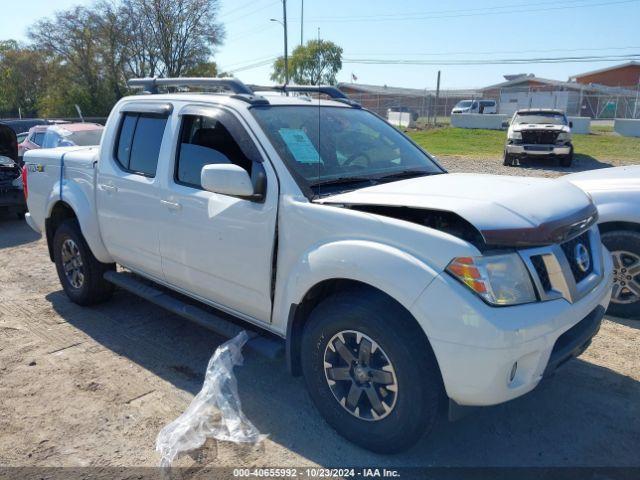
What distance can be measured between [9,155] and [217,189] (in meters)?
8.97

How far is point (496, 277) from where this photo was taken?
2547mm

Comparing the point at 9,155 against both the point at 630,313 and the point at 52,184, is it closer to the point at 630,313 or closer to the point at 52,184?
the point at 52,184

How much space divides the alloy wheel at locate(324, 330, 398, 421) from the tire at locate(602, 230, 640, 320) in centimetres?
302

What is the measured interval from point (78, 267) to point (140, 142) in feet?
5.26

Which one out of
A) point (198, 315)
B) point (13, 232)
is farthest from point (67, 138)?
point (198, 315)

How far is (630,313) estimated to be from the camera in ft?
15.8

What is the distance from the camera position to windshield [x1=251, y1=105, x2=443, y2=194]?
340cm

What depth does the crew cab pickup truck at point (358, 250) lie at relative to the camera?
256 centimetres

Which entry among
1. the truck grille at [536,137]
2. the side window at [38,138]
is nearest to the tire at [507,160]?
the truck grille at [536,137]

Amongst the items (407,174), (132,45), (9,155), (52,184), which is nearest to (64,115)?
(132,45)

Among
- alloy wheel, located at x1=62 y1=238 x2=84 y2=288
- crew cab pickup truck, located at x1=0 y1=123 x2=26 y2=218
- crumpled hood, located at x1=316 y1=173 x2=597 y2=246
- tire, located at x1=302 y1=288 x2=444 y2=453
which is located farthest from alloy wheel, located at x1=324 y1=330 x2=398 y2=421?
crew cab pickup truck, located at x1=0 y1=123 x2=26 y2=218

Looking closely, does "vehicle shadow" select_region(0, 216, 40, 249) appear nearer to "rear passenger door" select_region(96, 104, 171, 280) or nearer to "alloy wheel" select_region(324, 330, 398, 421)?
"rear passenger door" select_region(96, 104, 171, 280)

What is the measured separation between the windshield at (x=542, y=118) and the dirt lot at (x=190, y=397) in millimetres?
14015

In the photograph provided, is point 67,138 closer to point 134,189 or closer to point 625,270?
point 134,189
